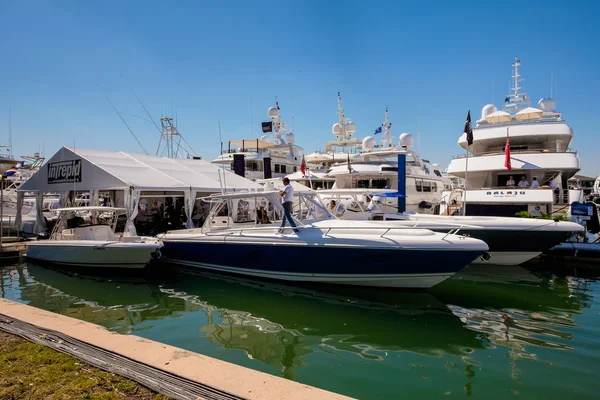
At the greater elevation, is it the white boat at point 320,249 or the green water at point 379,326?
the white boat at point 320,249

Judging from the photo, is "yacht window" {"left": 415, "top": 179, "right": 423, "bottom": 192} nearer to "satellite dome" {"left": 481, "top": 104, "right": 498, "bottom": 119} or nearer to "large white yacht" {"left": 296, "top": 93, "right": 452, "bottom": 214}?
"large white yacht" {"left": 296, "top": 93, "right": 452, "bottom": 214}

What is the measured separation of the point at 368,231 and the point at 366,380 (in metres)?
5.02

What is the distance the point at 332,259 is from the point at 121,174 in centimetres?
940

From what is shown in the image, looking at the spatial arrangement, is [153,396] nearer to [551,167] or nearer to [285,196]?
[285,196]

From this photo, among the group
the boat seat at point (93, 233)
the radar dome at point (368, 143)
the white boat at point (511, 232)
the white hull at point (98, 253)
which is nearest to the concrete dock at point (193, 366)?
the white hull at point (98, 253)

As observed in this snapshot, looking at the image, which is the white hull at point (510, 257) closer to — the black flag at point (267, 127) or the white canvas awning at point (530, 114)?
the white canvas awning at point (530, 114)

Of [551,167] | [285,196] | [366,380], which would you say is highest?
[551,167]

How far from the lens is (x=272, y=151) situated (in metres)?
40.7

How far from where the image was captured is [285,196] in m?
10.3

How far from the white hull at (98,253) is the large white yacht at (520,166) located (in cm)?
1221

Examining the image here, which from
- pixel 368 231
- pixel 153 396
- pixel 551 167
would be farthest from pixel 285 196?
pixel 551 167

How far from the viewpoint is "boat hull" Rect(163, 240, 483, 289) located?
9062 millimetres

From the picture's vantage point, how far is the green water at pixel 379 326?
540 cm

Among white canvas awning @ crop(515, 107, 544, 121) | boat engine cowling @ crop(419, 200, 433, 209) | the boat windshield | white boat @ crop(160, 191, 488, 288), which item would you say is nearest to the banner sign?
white boat @ crop(160, 191, 488, 288)
